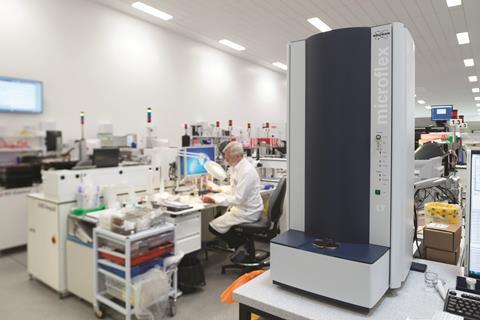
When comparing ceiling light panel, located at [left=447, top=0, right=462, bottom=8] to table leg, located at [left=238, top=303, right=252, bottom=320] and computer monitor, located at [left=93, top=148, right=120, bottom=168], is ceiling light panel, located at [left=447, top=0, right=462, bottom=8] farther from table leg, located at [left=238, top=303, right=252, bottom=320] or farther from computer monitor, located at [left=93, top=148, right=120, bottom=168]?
table leg, located at [left=238, top=303, right=252, bottom=320]

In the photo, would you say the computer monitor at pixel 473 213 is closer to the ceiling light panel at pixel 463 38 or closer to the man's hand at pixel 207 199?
the man's hand at pixel 207 199

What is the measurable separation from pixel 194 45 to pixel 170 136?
6.40 feet

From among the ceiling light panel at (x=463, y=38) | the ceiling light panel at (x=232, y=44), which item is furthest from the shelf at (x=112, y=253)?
the ceiling light panel at (x=463, y=38)

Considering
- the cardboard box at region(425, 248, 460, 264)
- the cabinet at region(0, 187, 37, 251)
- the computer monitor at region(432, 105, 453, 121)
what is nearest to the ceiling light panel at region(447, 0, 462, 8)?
the computer monitor at region(432, 105, 453, 121)

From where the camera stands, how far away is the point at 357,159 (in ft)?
3.62

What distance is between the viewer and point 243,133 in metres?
7.44

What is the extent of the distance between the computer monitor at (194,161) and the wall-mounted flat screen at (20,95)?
2257 mm

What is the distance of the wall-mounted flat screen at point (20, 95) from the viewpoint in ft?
12.9

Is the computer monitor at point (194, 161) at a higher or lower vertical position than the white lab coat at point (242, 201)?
higher

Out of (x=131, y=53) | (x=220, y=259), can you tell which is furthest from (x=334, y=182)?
(x=131, y=53)

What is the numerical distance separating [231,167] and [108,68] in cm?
293

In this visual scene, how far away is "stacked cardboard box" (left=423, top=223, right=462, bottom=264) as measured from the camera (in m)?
1.36

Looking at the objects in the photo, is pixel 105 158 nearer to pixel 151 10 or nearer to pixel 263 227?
pixel 263 227

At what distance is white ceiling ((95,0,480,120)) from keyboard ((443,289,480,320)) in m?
3.21
